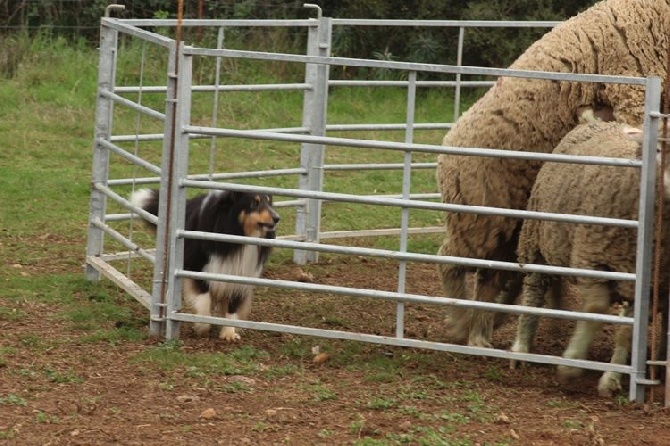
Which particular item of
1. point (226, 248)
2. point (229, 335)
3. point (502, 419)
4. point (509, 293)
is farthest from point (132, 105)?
point (502, 419)

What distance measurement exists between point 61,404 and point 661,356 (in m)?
2.93

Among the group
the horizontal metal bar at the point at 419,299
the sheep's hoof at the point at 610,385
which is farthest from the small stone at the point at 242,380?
the sheep's hoof at the point at 610,385

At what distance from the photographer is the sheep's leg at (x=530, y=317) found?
7.23m

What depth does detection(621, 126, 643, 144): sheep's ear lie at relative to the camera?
6532 millimetres

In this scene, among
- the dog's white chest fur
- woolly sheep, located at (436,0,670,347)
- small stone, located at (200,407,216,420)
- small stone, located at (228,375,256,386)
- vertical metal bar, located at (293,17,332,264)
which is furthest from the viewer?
vertical metal bar, located at (293,17,332,264)

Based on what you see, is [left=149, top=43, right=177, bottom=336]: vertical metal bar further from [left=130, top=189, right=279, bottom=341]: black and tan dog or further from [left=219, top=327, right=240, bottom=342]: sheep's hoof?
[left=219, top=327, right=240, bottom=342]: sheep's hoof

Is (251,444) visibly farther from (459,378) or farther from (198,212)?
(198,212)

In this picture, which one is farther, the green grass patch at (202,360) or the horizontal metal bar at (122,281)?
the horizontal metal bar at (122,281)

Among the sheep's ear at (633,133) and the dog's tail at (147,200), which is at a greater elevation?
the sheep's ear at (633,133)

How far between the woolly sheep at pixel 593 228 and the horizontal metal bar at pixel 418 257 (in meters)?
0.17

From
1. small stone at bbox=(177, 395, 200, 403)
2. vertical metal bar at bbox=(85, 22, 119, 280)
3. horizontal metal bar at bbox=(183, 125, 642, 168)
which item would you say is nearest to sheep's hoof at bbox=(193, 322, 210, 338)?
horizontal metal bar at bbox=(183, 125, 642, 168)

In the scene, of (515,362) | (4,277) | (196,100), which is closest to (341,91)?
(196,100)

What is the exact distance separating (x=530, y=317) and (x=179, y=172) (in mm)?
1991

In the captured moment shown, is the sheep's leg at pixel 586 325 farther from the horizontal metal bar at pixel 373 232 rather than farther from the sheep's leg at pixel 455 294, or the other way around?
the horizontal metal bar at pixel 373 232
